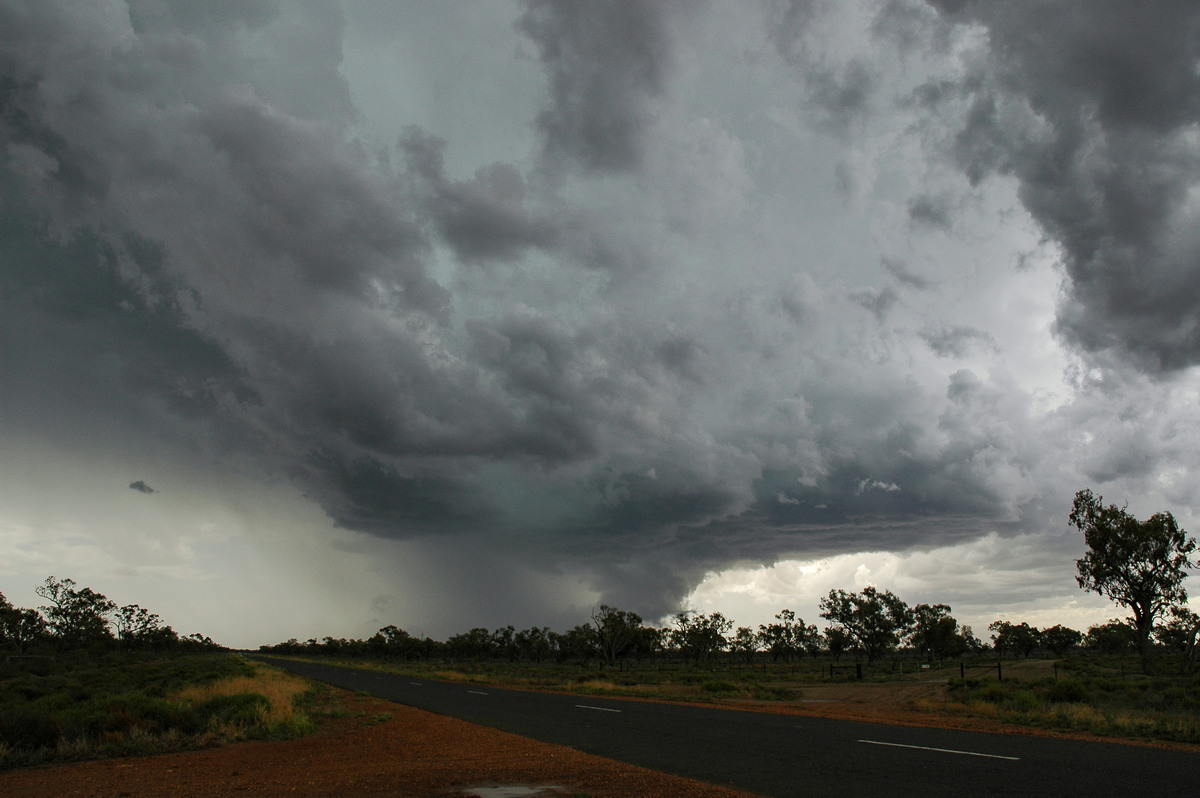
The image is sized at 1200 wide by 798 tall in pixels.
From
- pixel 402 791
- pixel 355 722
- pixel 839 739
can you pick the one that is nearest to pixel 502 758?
pixel 402 791

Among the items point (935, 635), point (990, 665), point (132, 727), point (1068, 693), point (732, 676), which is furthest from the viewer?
point (935, 635)

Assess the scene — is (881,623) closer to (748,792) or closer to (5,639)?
(748,792)

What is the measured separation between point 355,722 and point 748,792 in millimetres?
15921

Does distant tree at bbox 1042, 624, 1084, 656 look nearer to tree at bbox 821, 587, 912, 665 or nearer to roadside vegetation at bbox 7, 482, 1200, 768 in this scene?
roadside vegetation at bbox 7, 482, 1200, 768

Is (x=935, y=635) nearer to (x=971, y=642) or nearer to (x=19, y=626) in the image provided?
(x=971, y=642)

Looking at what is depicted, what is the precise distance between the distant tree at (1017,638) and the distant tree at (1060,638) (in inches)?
75.9

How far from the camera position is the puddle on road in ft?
30.4

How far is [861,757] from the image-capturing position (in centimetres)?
1176

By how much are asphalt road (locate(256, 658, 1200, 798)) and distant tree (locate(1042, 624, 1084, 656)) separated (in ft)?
416

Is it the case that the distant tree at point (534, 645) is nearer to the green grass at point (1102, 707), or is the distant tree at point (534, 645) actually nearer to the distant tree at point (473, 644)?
the distant tree at point (473, 644)

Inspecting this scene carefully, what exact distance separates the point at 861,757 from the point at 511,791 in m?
6.27

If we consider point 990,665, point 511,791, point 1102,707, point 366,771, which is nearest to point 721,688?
point 1102,707

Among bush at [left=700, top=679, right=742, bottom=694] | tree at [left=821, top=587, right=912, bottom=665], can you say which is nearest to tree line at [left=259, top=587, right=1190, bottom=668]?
tree at [left=821, top=587, right=912, bottom=665]

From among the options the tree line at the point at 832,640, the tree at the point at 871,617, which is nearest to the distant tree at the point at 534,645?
the tree line at the point at 832,640
